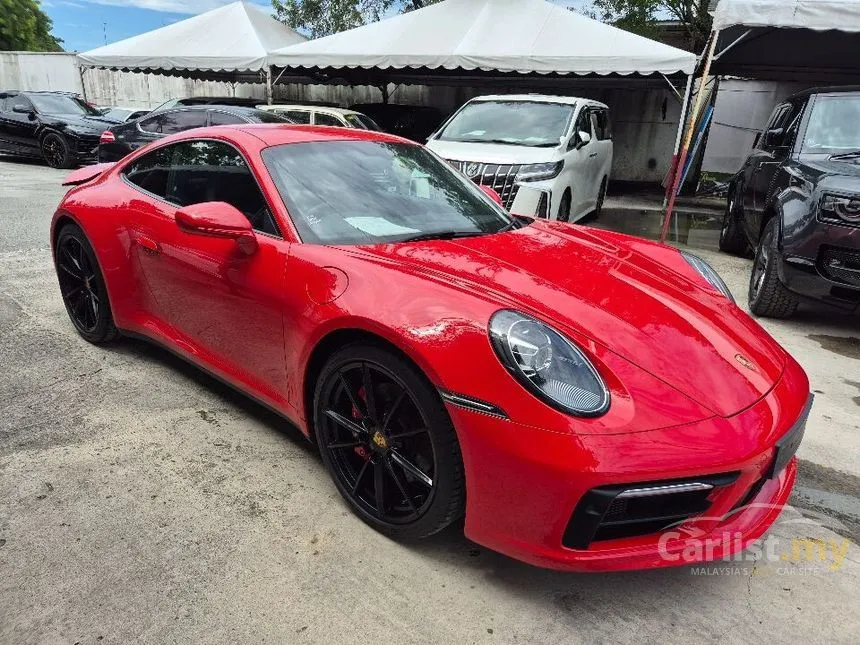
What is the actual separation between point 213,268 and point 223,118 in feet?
23.1

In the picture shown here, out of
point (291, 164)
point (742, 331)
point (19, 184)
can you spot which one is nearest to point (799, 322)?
point (742, 331)

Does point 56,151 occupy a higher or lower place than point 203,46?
lower

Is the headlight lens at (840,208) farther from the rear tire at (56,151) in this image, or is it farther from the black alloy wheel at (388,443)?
the rear tire at (56,151)

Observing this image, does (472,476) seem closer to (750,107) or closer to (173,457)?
(173,457)

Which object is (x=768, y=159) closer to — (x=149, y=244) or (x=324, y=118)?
(x=149, y=244)

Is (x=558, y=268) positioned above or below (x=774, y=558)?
above

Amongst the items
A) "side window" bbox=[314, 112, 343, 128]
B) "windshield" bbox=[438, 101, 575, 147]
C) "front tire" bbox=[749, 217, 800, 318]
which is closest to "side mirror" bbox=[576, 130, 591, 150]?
"windshield" bbox=[438, 101, 575, 147]

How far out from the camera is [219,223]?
7.30 feet

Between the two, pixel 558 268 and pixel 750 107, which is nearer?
pixel 558 268

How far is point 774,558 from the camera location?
2027 millimetres

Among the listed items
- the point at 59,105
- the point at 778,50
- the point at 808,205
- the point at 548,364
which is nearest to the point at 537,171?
the point at 808,205

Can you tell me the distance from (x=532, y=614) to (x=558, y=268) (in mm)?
1182

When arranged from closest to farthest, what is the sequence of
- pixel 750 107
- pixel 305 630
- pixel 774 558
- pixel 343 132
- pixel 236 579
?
pixel 305 630, pixel 236 579, pixel 774 558, pixel 343 132, pixel 750 107

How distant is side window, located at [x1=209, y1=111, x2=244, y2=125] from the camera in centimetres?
846
